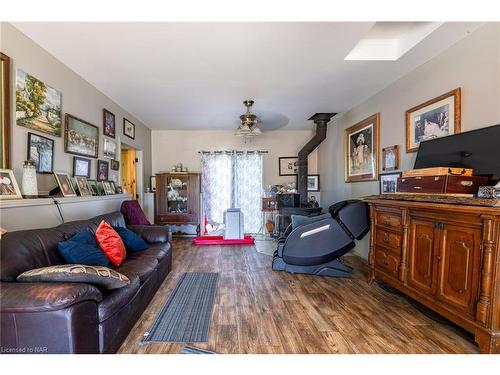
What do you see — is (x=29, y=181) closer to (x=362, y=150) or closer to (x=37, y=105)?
(x=37, y=105)

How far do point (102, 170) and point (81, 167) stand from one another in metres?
0.47

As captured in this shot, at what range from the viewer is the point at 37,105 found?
2.08 m

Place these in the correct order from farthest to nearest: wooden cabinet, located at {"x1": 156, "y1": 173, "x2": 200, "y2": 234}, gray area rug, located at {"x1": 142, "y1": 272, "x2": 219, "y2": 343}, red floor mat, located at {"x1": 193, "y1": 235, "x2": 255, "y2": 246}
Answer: wooden cabinet, located at {"x1": 156, "y1": 173, "x2": 200, "y2": 234} → red floor mat, located at {"x1": 193, "y1": 235, "x2": 255, "y2": 246} → gray area rug, located at {"x1": 142, "y1": 272, "x2": 219, "y2": 343}

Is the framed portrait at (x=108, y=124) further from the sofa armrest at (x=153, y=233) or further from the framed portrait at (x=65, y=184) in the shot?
the sofa armrest at (x=153, y=233)

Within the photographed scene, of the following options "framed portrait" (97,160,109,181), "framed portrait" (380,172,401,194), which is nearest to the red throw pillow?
"framed portrait" (97,160,109,181)

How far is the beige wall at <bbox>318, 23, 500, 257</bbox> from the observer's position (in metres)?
1.73

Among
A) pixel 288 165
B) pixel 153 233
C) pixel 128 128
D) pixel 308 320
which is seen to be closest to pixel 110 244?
pixel 153 233

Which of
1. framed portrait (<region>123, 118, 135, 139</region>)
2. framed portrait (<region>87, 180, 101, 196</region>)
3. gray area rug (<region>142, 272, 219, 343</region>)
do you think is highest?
framed portrait (<region>123, 118, 135, 139</region>)

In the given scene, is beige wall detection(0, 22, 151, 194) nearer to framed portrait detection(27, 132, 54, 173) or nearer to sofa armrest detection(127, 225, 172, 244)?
framed portrait detection(27, 132, 54, 173)

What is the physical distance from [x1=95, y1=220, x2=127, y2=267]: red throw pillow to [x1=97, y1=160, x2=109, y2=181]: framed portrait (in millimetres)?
1317

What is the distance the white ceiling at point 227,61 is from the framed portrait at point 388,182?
4.00 ft
